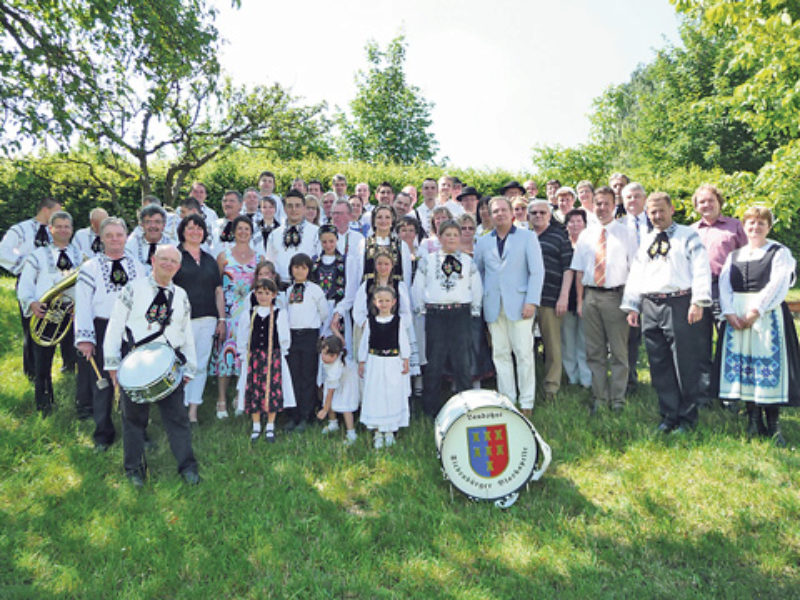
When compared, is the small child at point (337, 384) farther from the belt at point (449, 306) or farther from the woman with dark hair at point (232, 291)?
the woman with dark hair at point (232, 291)

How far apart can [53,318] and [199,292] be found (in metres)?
1.73

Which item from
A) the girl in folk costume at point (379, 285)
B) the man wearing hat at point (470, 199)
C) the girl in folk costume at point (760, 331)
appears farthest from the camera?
the man wearing hat at point (470, 199)

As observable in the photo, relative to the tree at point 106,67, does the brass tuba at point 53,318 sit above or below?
below

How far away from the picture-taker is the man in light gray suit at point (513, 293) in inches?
225

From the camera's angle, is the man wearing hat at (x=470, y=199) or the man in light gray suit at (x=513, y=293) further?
the man wearing hat at (x=470, y=199)

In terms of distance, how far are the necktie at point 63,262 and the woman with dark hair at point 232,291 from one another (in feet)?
5.66

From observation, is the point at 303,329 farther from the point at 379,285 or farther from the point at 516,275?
the point at 516,275

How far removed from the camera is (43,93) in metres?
7.51

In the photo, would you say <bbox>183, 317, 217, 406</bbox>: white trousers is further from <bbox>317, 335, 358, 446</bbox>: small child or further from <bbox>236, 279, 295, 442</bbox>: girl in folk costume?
<bbox>317, 335, 358, 446</bbox>: small child

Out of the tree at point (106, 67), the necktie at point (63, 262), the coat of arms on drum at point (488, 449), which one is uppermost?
the tree at point (106, 67)

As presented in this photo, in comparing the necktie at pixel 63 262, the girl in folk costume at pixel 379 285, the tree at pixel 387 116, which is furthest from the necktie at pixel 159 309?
the tree at pixel 387 116

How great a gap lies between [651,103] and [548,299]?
28.0 metres

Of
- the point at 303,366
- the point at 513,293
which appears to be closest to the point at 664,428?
the point at 513,293

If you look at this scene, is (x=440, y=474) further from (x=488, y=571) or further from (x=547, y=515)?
(x=488, y=571)
